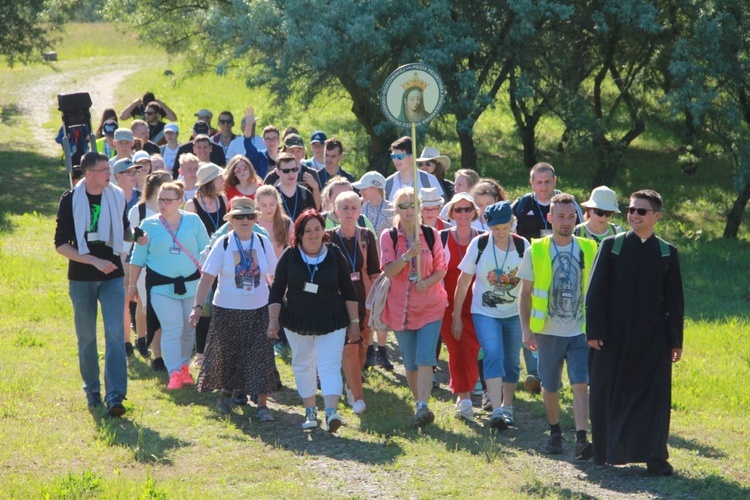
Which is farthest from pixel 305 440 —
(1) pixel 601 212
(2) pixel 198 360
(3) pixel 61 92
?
(3) pixel 61 92

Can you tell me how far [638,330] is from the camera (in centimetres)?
744

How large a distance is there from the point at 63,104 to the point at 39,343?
519cm

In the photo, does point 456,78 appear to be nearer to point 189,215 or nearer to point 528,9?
point 528,9

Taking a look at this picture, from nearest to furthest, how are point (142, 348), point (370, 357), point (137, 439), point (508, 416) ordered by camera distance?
point (137, 439), point (508, 416), point (370, 357), point (142, 348)

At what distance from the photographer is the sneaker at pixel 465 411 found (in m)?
9.12

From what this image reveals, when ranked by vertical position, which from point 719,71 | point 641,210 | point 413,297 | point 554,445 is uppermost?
point 719,71

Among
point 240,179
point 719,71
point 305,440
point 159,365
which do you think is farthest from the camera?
point 719,71

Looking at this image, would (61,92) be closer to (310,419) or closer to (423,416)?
(310,419)

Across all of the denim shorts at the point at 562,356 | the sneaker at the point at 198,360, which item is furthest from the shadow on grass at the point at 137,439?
the denim shorts at the point at 562,356

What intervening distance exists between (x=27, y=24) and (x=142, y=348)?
17012 mm

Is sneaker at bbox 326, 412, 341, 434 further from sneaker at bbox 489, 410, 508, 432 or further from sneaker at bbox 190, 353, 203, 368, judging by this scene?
sneaker at bbox 190, 353, 203, 368

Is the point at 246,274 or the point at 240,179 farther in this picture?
the point at 240,179

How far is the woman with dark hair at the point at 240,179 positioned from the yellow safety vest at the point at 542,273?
419cm

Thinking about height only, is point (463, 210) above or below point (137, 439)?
above
